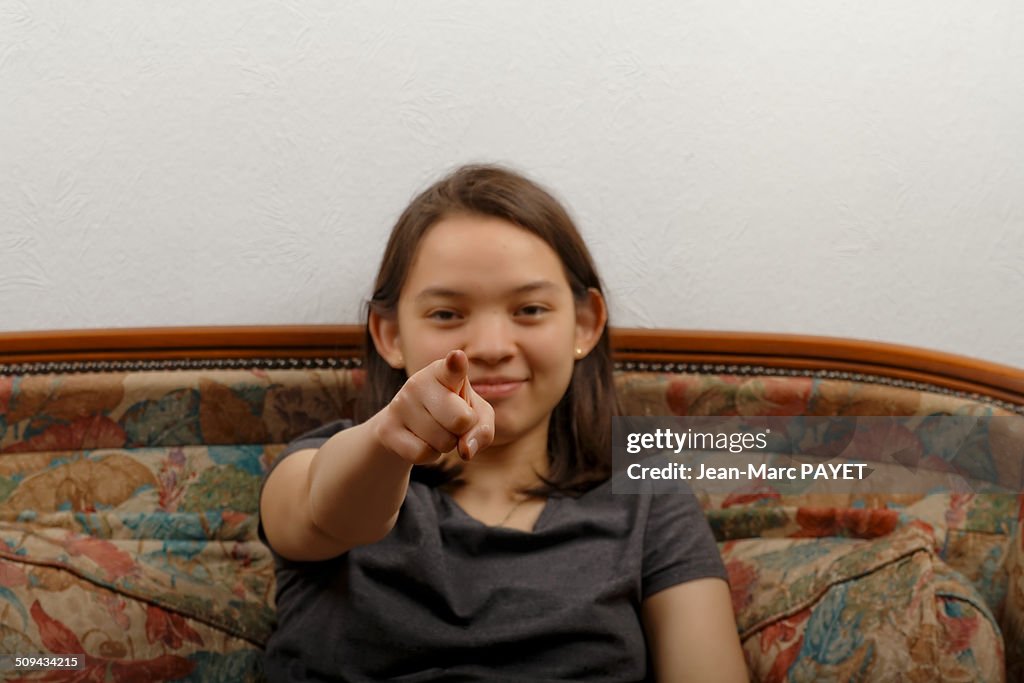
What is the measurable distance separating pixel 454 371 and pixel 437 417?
0.04 meters

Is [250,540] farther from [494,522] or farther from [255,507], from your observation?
[494,522]

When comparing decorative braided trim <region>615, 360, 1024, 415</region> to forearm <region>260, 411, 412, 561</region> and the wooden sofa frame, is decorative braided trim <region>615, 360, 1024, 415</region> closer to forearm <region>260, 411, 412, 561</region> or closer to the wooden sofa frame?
the wooden sofa frame

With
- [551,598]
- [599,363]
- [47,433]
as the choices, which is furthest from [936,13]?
[47,433]

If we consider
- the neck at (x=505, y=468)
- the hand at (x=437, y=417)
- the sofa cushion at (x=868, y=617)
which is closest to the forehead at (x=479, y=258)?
the neck at (x=505, y=468)

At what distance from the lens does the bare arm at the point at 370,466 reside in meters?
0.73

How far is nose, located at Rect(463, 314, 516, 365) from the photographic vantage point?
1023mm

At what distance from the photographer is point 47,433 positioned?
122 cm

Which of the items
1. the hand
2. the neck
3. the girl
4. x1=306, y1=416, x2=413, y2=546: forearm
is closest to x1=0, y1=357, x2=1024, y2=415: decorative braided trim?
the girl

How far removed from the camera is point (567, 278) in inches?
44.6

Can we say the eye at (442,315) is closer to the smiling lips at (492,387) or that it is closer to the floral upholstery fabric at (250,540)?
the smiling lips at (492,387)

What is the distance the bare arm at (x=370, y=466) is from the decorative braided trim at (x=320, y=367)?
25cm

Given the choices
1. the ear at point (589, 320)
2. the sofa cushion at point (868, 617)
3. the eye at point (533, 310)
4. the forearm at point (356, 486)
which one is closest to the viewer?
the forearm at point (356, 486)

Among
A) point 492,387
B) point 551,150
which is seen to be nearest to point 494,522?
point 492,387

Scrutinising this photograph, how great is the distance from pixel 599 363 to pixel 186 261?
56cm
